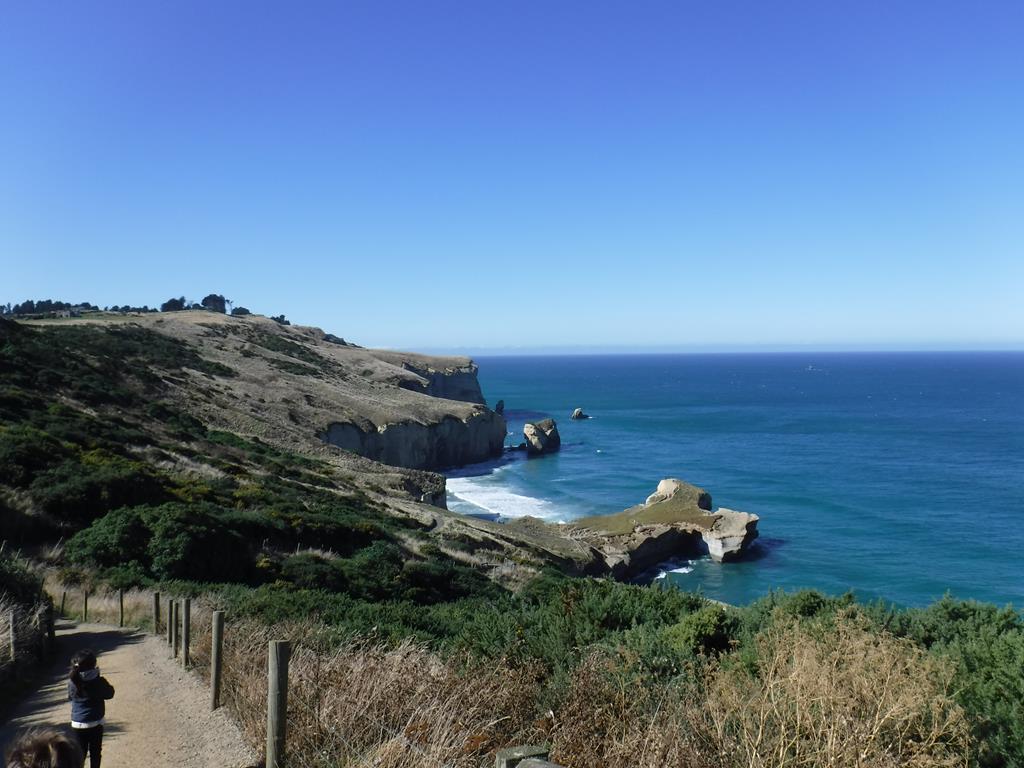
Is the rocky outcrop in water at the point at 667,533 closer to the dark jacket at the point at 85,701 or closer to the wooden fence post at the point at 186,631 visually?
the wooden fence post at the point at 186,631

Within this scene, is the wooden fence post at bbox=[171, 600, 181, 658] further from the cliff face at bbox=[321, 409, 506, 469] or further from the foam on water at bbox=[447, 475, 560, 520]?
the cliff face at bbox=[321, 409, 506, 469]

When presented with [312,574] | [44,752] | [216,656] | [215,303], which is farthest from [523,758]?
[215,303]

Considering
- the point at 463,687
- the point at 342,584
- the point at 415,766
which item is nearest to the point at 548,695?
the point at 463,687

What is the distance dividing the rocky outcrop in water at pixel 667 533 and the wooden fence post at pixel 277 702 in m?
33.9

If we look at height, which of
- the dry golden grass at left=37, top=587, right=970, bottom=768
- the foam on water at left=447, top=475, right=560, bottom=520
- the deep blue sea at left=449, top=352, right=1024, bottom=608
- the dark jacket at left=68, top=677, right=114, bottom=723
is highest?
the dry golden grass at left=37, top=587, right=970, bottom=768

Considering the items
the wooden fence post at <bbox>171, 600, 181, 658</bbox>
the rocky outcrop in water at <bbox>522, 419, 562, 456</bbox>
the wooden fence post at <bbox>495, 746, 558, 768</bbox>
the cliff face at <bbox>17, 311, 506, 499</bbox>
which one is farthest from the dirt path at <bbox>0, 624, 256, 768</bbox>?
the rocky outcrop in water at <bbox>522, 419, 562, 456</bbox>

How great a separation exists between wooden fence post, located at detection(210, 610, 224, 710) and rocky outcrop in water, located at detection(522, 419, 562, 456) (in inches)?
2969

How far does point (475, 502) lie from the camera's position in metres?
59.8

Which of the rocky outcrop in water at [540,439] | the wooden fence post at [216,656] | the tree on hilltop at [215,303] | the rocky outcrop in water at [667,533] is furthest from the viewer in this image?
the tree on hilltop at [215,303]

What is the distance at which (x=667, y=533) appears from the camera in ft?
145

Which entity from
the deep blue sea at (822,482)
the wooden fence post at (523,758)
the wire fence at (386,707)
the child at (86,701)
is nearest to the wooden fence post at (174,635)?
the wire fence at (386,707)

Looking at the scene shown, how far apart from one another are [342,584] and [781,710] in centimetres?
1526

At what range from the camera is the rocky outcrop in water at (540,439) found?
84.2m

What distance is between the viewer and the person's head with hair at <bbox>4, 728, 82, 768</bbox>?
3590 millimetres
